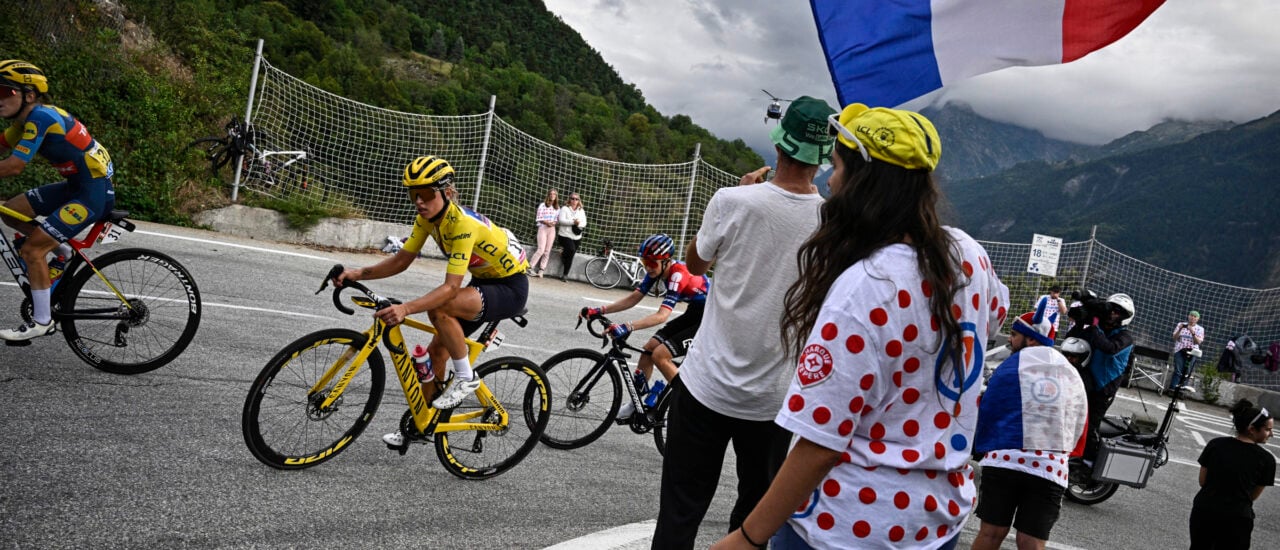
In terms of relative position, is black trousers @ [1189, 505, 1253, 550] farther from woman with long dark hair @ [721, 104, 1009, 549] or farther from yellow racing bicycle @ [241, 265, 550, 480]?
woman with long dark hair @ [721, 104, 1009, 549]

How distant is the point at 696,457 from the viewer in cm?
285

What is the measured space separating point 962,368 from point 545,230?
49.9 feet

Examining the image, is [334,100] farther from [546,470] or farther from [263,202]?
[546,470]

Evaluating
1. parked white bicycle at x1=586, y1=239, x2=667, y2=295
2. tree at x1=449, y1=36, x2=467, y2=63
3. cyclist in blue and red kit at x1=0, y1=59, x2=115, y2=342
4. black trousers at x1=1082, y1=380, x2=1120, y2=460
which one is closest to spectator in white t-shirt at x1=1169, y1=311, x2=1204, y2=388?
parked white bicycle at x1=586, y1=239, x2=667, y2=295

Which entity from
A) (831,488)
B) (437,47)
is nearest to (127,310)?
(831,488)

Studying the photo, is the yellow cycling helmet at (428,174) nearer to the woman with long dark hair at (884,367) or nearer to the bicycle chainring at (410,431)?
the bicycle chainring at (410,431)

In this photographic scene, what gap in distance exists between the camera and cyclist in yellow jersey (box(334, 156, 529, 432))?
443 cm

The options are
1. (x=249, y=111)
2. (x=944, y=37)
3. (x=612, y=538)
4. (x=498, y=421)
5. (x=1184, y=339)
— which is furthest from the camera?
(x=1184, y=339)

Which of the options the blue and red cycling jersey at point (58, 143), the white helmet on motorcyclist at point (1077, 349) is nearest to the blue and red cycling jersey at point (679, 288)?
the white helmet on motorcyclist at point (1077, 349)

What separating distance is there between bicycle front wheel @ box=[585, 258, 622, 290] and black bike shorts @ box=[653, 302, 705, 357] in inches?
437

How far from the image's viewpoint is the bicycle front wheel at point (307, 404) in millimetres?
4199

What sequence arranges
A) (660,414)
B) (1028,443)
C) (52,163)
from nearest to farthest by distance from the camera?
(1028,443)
(52,163)
(660,414)

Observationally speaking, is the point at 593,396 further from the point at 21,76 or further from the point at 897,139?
the point at 897,139

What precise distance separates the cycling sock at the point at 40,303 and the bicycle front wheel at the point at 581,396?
3.39 metres
